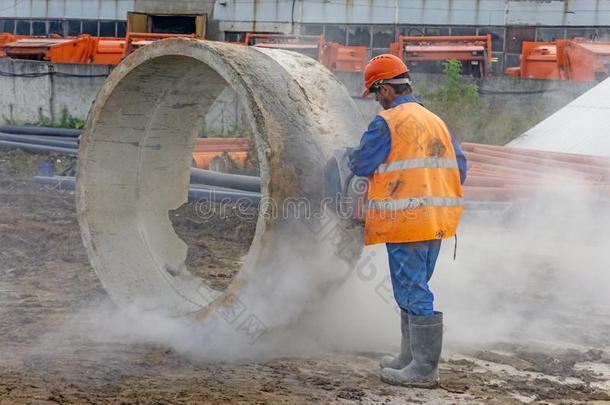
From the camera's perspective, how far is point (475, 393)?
4.52 metres

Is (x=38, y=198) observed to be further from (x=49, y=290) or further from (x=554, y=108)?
(x=554, y=108)

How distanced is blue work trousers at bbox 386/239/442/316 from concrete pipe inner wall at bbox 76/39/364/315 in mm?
650

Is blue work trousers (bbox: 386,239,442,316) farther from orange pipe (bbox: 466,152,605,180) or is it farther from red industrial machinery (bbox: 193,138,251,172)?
red industrial machinery (bbox: 193,138,251,172)

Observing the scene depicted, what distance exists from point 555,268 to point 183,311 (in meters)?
3.26

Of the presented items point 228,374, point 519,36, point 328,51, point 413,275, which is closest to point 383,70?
point 413,275

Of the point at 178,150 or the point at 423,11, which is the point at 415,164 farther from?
the point at 423,11

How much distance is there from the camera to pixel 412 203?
465cm

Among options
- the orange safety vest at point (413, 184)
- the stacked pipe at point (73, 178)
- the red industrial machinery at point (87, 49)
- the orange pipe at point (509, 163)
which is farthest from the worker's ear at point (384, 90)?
the red industrial machinery at point (87, 49)

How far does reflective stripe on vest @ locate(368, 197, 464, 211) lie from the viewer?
465 centimetres

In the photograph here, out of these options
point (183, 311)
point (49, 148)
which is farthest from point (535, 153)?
point (49, 148)

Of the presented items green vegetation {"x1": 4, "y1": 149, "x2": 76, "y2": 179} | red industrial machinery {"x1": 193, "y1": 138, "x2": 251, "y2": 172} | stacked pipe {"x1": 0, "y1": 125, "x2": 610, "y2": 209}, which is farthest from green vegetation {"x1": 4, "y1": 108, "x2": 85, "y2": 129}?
stacked pipe {"x1": 0, "y1": 125, "x2": 610, "y2": 209}

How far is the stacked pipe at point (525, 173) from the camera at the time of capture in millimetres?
8828

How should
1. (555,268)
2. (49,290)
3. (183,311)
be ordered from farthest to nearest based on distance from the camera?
(555,268) < (49,290) < (183,311)

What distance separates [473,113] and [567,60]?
2967 mm
